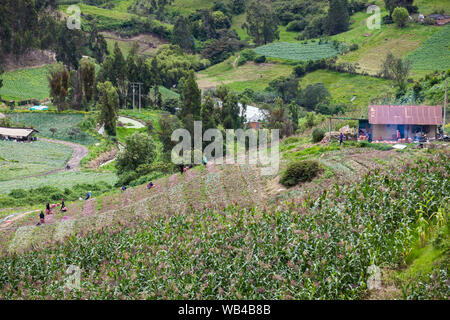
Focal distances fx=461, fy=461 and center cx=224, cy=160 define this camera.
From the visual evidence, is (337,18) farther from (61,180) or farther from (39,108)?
(61,180)

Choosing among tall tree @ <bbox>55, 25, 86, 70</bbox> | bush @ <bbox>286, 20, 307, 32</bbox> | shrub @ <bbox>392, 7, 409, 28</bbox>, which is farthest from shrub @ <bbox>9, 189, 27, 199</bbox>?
bush @ <bbox>286, 20, 307, 32</bbox>

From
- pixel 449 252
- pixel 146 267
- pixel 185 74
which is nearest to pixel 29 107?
pixel 185 74

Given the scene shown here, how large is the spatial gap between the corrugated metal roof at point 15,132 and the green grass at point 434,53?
7179 centimetres

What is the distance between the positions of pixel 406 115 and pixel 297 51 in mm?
93746

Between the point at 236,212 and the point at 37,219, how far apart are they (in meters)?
15.1

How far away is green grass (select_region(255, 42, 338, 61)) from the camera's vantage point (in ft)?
387

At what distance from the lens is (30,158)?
59250mm

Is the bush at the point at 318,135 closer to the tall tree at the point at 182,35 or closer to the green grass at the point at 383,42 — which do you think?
the green grass at the point at 383,42

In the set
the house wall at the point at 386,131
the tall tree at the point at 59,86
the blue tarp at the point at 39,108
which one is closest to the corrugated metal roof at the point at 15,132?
the tall tree at the point at 59,86

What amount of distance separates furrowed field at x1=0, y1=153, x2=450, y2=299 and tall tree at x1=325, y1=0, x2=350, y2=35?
12067 cm

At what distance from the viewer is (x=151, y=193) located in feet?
108

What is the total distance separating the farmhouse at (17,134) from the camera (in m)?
68.2

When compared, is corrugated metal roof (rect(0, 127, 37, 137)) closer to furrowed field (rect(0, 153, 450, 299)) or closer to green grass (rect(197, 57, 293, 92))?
furrowed field (rect(0, 153, 450, 299))

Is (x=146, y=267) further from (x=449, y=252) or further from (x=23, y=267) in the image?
(x=449, y=252)
